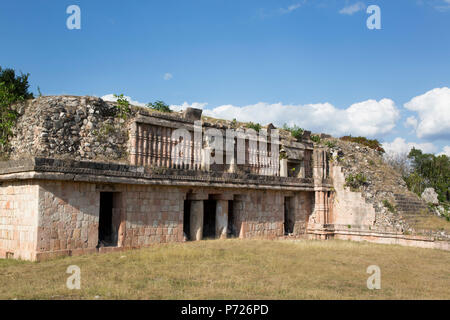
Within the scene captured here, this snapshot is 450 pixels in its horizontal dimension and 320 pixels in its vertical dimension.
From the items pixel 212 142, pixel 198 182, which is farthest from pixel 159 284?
pixel 212 142

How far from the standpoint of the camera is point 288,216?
19625 mm

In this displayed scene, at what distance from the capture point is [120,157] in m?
14.9

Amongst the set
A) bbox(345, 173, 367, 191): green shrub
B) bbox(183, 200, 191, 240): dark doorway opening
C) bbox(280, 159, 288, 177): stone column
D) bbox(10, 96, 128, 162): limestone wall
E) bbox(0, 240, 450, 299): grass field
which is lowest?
bbox(0, 240, 450, 299): grass field

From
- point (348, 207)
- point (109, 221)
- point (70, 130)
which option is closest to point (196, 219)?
point (109, 221)

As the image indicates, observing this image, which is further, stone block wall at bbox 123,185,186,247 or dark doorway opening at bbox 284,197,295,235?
dark doorway opening at bbox 284,197,295,235

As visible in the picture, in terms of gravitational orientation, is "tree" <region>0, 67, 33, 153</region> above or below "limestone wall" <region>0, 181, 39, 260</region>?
above

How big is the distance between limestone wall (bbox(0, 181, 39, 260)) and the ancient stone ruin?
29 millimetres

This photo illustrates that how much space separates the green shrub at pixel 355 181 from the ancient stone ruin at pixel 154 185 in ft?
0.94

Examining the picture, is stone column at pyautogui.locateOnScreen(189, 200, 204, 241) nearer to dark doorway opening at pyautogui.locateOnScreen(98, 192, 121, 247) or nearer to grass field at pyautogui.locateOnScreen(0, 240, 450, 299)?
grass field at pyautogui.locateOnScreen(0, 240, 450, 299)

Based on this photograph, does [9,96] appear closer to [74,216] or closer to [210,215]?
[74,216]

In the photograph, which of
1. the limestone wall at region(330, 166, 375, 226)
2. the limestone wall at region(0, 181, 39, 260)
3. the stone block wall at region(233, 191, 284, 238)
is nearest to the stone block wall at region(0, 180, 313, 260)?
the limestone wall at region(0, 181, 39, 260)

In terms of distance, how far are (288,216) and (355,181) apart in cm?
384

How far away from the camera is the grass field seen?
292 inches
